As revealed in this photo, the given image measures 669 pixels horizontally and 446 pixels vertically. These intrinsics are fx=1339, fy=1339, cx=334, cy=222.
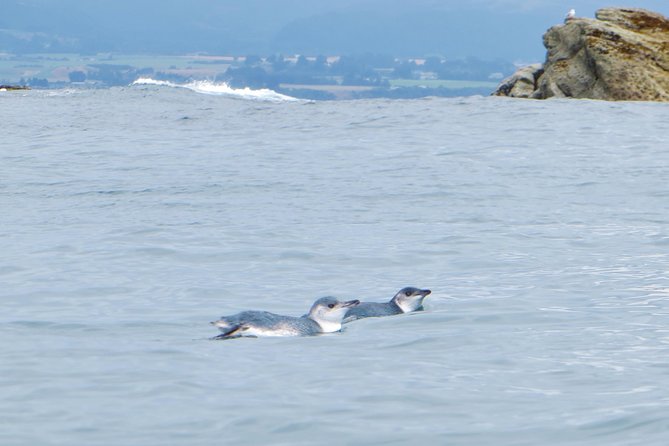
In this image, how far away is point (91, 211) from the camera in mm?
18031

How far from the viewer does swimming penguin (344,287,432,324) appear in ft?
36.3

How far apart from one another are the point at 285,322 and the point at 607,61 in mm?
23805

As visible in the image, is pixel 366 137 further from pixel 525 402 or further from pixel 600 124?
pixel 525 402

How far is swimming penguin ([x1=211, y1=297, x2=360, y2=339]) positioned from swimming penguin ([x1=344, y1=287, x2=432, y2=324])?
1.55 feet

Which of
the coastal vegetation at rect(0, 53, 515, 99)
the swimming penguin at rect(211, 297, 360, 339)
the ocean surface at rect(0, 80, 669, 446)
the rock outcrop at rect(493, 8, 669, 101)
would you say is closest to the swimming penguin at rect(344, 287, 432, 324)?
the ocean surface at rect(0, 80, 669, 446)

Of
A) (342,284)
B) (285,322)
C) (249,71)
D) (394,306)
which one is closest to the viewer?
(285,322)

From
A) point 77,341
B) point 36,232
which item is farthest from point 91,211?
point 77,341

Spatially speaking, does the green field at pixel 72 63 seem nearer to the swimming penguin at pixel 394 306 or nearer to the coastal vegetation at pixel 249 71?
the coastal vegetation at pixel 249 71

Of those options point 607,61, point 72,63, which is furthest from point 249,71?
point 607,61

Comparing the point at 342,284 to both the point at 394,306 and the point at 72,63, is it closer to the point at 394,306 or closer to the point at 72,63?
the point at 394,306

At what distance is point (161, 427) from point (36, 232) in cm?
919

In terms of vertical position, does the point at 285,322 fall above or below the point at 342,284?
above

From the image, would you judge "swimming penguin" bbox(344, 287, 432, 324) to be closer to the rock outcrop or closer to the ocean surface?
the ocean surface

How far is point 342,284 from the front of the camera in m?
13.1
